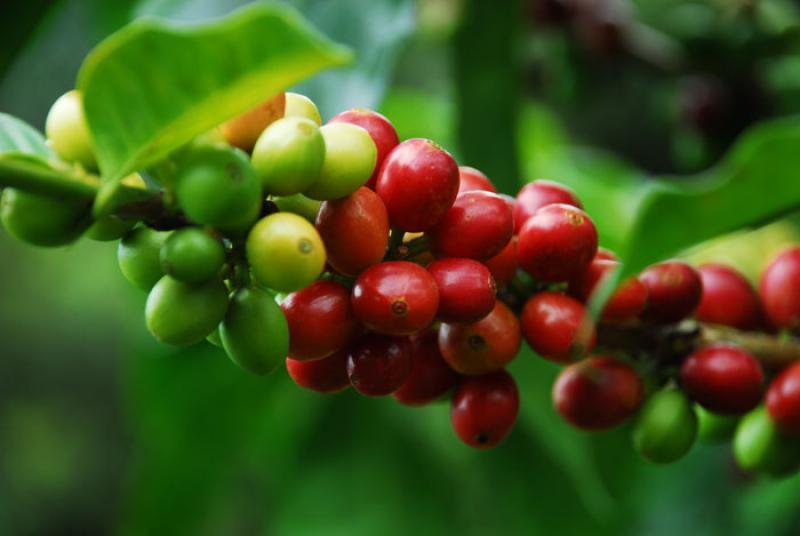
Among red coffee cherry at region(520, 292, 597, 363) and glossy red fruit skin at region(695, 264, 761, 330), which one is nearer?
red coffee cherry at region(520, 292, 597, 363)

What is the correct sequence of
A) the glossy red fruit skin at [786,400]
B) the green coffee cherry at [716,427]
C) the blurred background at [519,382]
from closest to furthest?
the glossy red fruit skin at [786,400], the green coffee cherry at [716,427], the blurred background at [519,382]

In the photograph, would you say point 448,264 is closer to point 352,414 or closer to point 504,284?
point 504,284

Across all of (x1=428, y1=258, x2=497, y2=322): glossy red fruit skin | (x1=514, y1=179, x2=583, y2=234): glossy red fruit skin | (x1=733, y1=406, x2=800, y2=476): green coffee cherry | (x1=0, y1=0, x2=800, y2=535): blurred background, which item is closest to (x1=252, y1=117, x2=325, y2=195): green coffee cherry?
(x1=428, y1=258, x2=497, y2=322): glossy red fruit skin

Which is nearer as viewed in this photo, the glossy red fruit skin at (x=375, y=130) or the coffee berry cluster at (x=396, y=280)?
the coffee berry cluster at (x=396, y=280)

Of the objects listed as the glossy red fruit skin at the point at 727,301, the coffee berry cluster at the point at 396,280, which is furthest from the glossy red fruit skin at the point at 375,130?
the glossy red fruit skin at the point at 727,301

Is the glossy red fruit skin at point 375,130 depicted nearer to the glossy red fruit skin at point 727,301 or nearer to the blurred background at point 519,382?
the glossy red fruit skin at point 727,301

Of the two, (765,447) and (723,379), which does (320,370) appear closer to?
(723,379)

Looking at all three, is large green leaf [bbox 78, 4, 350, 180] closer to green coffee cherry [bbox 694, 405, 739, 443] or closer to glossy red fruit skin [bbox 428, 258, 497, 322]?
glossy red fruit skin [bbox 428, 258, 497, 322]
